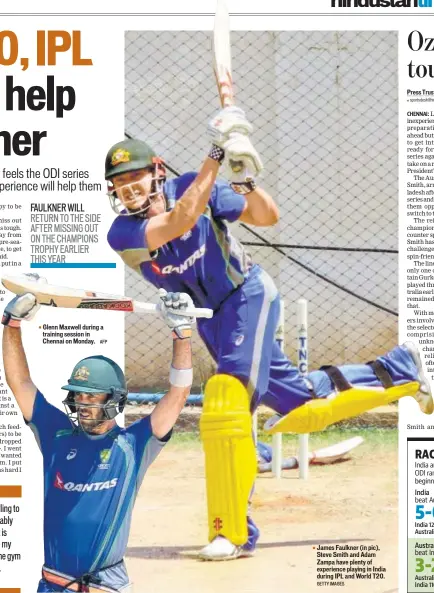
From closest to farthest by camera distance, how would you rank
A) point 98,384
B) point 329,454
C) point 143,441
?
point 98,384
point 143,441
point 329,454

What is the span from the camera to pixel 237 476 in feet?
24.4

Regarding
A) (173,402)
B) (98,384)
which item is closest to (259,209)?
(173,402)

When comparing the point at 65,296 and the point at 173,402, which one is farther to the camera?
the point at 65,296

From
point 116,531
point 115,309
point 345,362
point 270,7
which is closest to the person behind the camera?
point 116,531

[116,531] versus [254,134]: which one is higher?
[254,134]

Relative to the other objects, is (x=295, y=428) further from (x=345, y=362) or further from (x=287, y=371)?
(x=345, y=362)

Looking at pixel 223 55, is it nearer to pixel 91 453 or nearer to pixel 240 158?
pixel 240 158

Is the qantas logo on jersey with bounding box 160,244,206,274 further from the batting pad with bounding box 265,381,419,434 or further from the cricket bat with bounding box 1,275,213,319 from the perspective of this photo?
the batting pad with bounding box 265,381,419,434

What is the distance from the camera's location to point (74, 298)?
7.18m

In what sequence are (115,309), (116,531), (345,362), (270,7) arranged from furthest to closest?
(345,362), (270,7), (115,309), (116,531)

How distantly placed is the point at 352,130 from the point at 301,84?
1.21 feet

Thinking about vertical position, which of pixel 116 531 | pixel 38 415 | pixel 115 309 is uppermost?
pixel 115 309

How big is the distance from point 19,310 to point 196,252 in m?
1.01

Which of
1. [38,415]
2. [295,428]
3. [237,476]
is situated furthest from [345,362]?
[38,415]
